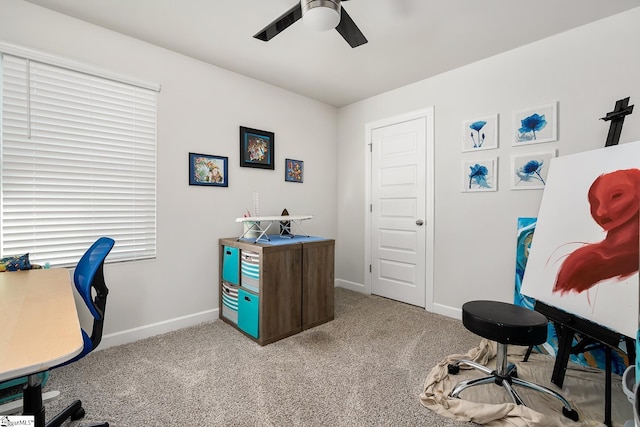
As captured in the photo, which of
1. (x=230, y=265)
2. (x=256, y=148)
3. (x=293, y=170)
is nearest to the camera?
(x=230, y=265)

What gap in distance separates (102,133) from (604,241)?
347 centimetres

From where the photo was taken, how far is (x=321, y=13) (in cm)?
162

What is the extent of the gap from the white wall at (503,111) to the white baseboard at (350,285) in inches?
40.2

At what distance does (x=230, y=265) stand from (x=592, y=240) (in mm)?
2688

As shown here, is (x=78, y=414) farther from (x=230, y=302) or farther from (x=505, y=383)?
(x=505, y=383)

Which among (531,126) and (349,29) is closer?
(349,29)

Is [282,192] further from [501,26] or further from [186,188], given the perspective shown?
[501,26]

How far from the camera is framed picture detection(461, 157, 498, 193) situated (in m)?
2.75

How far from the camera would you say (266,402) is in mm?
1716

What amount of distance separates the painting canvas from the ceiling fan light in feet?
5.96

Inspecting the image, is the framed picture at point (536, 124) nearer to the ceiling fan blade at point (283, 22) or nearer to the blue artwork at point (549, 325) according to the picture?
the blue artwork at point (549, 325)

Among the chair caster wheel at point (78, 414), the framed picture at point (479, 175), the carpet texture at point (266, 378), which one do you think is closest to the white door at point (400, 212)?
the framed picture at point (479, 175)

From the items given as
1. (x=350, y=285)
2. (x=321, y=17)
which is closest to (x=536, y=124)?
(x=321, y=17)

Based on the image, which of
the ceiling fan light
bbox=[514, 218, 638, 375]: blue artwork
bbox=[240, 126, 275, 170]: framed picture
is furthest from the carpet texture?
the ceiling fan light
